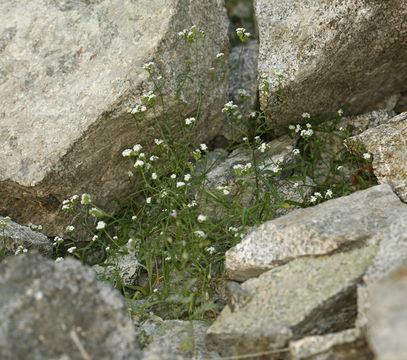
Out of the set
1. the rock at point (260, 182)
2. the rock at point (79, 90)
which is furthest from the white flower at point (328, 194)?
the rock at point (79, 90)

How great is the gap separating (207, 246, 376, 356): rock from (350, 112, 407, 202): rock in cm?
110

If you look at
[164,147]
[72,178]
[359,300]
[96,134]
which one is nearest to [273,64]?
[164,147]

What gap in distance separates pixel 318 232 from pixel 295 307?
20.5 inches

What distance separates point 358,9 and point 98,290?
312 cm

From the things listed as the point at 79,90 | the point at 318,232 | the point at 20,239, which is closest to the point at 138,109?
the point at 79,90

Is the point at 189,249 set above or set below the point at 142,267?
above

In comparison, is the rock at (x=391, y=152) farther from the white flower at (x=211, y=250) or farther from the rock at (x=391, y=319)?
the rock at (x=391, y=319)

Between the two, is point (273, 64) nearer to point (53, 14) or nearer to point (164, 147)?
point (164, 147)

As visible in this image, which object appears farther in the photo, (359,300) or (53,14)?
(53,14)

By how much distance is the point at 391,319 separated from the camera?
2045mm

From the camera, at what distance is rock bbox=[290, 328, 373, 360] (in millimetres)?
2492

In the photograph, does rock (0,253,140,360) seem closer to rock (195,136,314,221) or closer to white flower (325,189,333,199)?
rock (195,136,314,221)

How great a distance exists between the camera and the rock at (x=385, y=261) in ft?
8.50

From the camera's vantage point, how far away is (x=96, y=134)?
13.8 feet
